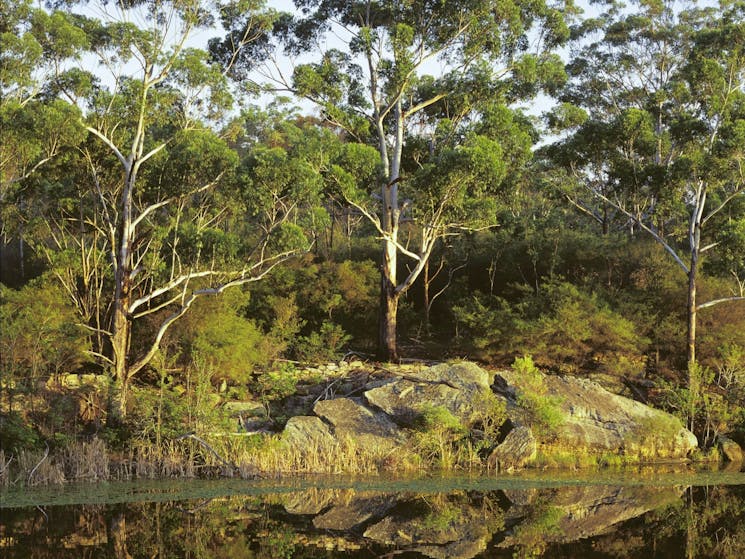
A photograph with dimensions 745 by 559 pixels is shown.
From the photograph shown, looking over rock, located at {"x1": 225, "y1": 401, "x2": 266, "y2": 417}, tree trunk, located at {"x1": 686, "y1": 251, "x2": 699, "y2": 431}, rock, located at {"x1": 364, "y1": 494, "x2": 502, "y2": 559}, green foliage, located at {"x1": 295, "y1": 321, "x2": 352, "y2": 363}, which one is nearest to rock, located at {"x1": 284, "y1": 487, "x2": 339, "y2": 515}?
rock, located at {"x1": 364, "y1": 494, "x2": 502, "y2": 559}

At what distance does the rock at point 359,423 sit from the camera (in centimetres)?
1614

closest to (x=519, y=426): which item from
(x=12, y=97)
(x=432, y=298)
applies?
(x=432, y=298)

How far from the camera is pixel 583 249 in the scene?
2420cm

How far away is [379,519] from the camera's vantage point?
11.7 m

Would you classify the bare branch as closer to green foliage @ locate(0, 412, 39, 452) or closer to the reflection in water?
the reflection in water

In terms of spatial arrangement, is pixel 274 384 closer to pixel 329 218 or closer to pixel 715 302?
pixel 329 218

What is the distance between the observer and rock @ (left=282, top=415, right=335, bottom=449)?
51.5ft

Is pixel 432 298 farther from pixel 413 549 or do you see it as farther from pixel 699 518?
pixel 413 549

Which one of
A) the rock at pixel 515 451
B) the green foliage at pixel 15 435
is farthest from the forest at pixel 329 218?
the rock at pixel 515 451

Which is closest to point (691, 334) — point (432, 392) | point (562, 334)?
point (562, 334)

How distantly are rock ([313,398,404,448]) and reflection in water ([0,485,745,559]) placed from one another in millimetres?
2747

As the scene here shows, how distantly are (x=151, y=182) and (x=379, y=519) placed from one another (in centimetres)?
1092

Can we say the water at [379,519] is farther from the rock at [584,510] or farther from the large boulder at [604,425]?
the large boulder at [604,425]

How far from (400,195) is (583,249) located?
701 cm
